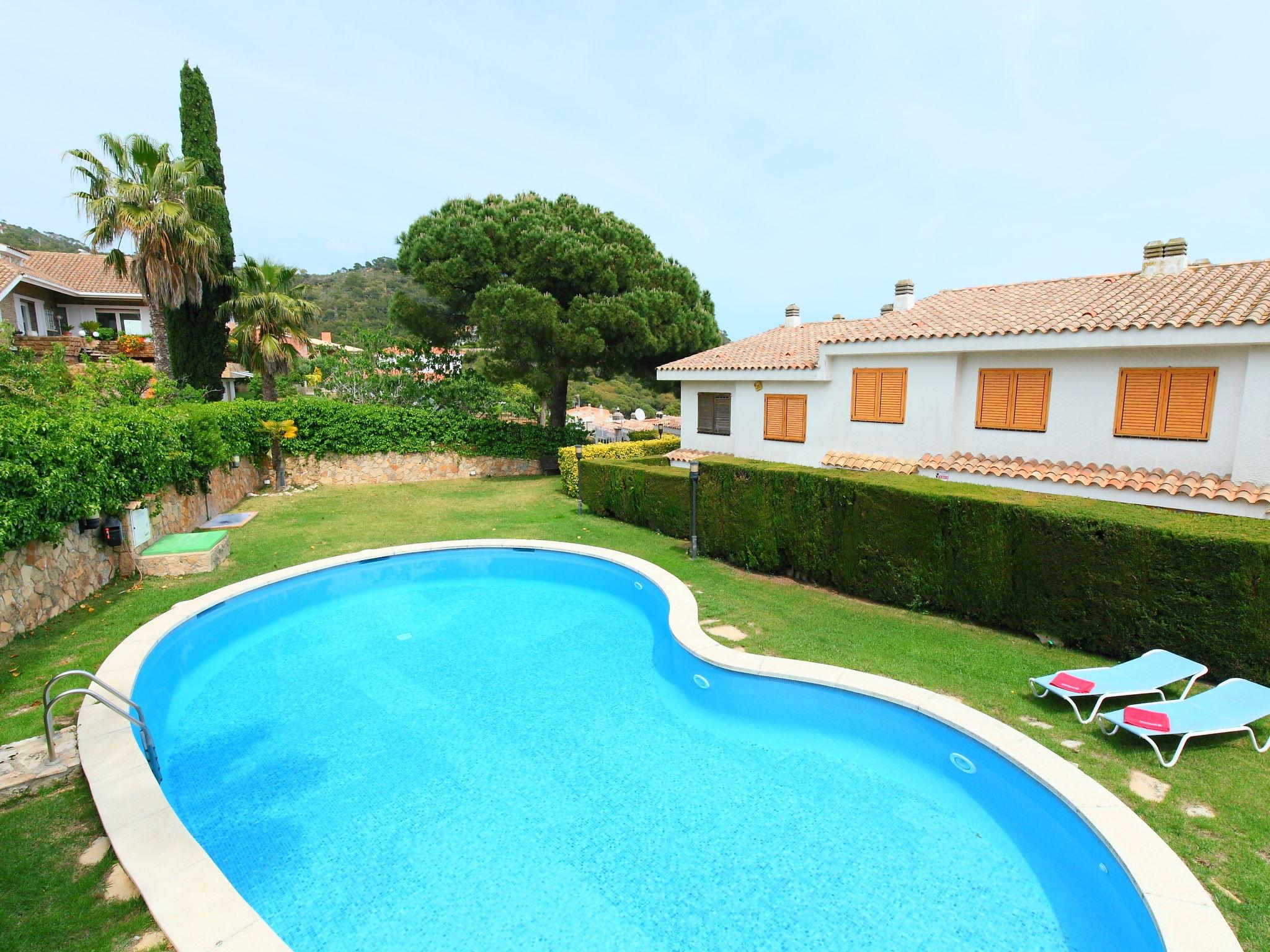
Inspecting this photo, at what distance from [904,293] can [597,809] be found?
17236 mm

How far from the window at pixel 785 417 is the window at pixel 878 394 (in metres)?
1.60

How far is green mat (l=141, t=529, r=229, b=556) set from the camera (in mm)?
12776

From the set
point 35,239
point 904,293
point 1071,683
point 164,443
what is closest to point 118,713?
point 164,443

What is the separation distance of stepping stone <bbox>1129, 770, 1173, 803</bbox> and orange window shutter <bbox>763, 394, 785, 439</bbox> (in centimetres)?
1340

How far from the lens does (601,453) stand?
22578 millimetres

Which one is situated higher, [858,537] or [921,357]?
[921,357]

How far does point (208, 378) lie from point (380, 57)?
14.6m

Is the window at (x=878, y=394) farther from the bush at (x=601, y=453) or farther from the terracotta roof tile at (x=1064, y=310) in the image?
the bush at (x=601, y=453)

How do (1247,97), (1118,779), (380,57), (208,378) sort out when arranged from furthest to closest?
(208,378)
(380,57)
(1247,97)
(1118,779)

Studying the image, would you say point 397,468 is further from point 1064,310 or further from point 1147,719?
point 1147,719

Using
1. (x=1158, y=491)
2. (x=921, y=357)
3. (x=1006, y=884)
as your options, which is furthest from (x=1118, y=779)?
(x=921, y=357)

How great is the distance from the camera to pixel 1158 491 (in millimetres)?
11320

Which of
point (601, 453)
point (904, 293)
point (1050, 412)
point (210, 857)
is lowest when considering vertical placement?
point (210, 857)

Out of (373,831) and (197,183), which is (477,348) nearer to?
(197,183)
